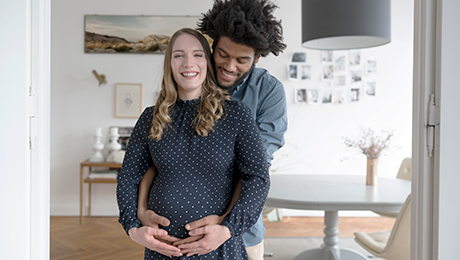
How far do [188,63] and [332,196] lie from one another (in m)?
1.75

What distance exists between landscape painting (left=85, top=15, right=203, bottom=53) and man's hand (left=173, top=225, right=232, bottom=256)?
3862 millimetres

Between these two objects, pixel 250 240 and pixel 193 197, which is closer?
pixel 193 197

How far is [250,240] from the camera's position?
4.93 ft

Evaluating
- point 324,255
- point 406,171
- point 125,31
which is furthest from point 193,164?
point 125,31

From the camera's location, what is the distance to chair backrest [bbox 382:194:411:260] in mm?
2209

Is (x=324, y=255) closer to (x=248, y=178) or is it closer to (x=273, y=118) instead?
(x=273, y=118)

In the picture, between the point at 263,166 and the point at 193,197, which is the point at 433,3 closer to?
the point at 263,166

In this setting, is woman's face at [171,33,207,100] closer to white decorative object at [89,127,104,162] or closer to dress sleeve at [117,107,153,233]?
dress sleeve at [117,107,153,233]

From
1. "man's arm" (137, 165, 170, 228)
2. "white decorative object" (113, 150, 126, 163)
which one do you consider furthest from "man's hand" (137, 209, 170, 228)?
"white decorative object" (113, 150, 126, 163)

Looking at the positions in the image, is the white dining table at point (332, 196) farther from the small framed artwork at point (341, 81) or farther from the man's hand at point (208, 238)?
the small framed artwork at point (341, 81)
